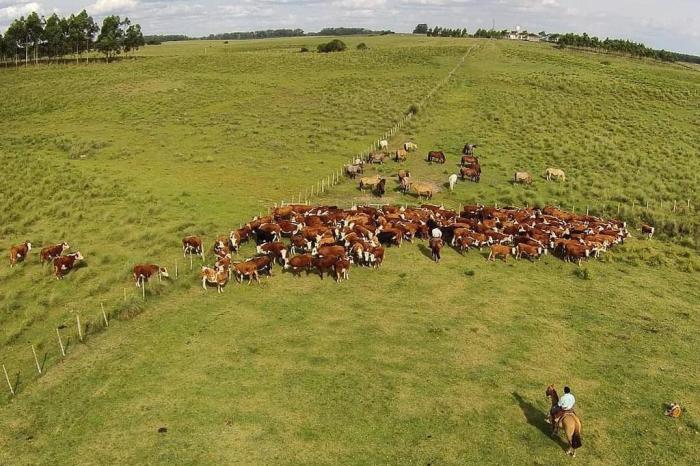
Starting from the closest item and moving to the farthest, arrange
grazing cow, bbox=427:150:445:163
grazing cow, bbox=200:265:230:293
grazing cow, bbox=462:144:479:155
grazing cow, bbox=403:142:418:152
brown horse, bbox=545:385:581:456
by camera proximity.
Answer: brown horse, bbox=545:385:581:456 < grazing cow, bbox=200:265:230:293 < grazing cow, bbox=427:150:445:163 < grazing cow, bbox=462:144:479:155 < grazing cow, bbox=403:142:418:152

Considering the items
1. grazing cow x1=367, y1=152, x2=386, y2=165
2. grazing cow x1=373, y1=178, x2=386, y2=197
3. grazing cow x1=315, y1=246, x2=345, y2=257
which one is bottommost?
grazing cow x1=315, y1=246, x2=345, y2=257

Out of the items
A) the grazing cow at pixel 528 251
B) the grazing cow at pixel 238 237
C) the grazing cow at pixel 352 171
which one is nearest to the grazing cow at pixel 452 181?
the grazing cow at pixel 352 171

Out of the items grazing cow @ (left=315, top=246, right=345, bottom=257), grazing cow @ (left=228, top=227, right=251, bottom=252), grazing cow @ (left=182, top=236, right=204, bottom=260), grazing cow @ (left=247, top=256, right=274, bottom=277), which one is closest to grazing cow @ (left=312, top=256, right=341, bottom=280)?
grazing cow @ (left=315, top=246, right=345, bottom=257)

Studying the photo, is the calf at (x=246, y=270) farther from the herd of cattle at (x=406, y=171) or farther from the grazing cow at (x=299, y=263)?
the herd of cattle at (x=406, y=171)

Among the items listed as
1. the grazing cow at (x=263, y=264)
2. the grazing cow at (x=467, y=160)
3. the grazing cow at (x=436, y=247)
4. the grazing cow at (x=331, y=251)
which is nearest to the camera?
the grazing cow at (x=263, y=264)

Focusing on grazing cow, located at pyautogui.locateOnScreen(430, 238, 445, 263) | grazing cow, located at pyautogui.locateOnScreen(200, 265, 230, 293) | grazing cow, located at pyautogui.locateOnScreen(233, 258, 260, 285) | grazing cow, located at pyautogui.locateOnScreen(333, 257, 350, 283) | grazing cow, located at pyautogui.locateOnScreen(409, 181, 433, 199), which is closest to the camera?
grazing cow, located at pyautogui.locateOnScreen(200, 265, 230, 293)

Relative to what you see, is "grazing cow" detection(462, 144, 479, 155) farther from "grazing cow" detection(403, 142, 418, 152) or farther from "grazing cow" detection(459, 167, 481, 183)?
"grazing cow" detection(459, 167, 481, 183)

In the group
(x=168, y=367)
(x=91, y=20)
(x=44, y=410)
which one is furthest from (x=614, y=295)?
(x=91, y=20)
